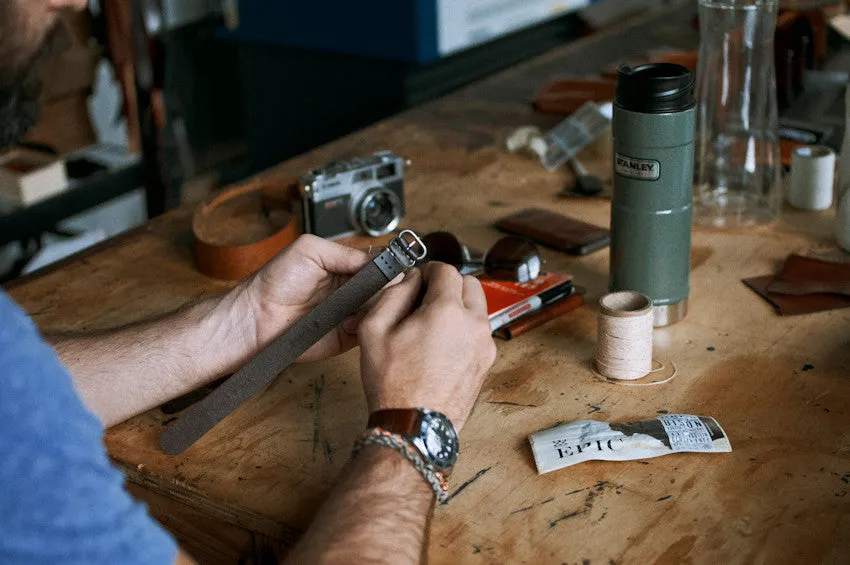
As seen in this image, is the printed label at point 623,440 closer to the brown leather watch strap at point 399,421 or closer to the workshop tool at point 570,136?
the brown leather watch strap at point 399,421

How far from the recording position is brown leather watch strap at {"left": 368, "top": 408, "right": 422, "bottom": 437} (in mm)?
940

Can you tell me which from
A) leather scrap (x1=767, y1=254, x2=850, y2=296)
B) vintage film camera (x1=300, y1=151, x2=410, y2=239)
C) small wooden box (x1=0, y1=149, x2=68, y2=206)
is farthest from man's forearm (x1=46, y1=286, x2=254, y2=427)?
small wooden box (x1=0, y1=149, x2=68, y2=206)

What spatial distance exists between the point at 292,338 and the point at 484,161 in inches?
33.2

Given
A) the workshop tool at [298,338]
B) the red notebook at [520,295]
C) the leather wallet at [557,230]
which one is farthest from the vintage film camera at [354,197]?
the workshop tool at [298,338]

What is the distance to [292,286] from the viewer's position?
116 cm

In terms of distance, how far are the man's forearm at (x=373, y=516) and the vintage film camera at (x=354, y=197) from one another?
0.61 m

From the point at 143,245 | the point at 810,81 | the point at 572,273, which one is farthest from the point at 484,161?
the point at 810,81

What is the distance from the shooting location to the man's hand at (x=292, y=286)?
3.79 ft

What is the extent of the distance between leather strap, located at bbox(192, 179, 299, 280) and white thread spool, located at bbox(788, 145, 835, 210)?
0.80m

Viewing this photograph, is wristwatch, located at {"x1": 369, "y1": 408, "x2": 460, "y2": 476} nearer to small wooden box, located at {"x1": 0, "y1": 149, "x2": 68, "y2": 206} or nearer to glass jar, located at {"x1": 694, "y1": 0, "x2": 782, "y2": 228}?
glass jar, located at {"x1": 694, "y1": 0, "x2": 782, "y2": 228}

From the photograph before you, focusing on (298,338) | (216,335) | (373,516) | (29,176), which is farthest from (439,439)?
(29,176)

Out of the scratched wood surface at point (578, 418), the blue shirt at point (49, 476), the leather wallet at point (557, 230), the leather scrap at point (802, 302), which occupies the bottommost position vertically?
the scratched wood surface at point (578, 418)

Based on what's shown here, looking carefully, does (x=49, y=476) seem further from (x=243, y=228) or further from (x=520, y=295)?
(x=243, y=228)

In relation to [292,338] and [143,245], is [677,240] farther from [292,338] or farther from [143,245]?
[143,245]
